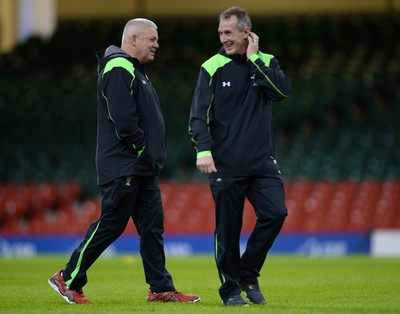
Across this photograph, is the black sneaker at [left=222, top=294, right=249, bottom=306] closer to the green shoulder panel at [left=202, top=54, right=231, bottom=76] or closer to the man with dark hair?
the man with dark hair

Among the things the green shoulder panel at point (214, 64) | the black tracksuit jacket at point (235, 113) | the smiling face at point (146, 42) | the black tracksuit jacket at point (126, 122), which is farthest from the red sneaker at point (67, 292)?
the green shoulder panel at point (214, 64)

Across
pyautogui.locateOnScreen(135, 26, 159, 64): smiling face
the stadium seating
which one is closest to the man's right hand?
pyautogui.locateOnScreen(135, 26, 159, 64): smiling face

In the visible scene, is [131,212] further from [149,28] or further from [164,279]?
[149,28]

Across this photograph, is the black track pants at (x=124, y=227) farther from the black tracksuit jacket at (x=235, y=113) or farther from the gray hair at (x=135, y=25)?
the gray hair at (x=135, y=25)

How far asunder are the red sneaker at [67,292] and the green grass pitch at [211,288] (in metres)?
0.08

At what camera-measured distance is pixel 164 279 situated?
874 centimetres

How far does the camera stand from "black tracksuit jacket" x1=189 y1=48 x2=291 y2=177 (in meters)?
8.27

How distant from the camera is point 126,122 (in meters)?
8.32

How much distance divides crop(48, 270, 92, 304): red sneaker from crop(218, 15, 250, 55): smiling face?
2.46 metres

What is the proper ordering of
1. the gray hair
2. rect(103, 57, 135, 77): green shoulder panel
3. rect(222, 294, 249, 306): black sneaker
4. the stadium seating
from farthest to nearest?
the stadium seating < the gray hair < rect(103, 57, 135, 77): green shoulder panel < rect(222, 294, 249, 306): black sneaker

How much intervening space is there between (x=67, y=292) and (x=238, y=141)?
6.42ft

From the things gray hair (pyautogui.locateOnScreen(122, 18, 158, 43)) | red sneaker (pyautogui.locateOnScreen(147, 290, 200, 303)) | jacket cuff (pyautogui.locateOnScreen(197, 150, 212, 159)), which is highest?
gray hair (pyautogui.locateOnScreen(122, 18, 158, 43))

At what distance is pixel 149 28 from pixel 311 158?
566 inches

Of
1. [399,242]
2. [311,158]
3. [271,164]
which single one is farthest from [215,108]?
[311,158]
